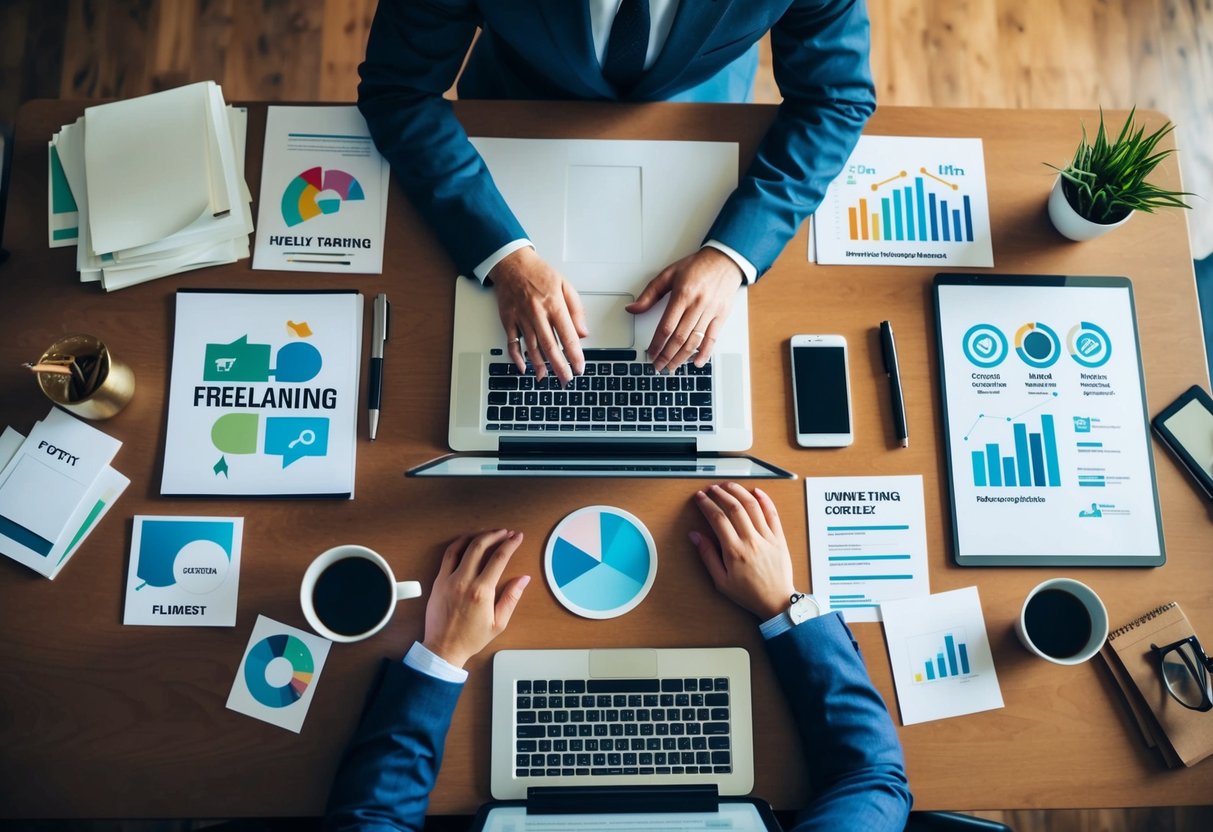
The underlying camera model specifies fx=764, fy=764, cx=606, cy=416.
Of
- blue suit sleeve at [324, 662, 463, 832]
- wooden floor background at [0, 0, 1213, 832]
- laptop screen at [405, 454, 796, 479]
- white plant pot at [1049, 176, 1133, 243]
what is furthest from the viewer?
wooden floor background at [0, 0, 1213, 832]

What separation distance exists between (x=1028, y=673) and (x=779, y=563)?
0.37m

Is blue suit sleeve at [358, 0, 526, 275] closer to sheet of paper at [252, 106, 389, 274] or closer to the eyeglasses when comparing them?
sheet of paper at [252, 106, 389, 274]

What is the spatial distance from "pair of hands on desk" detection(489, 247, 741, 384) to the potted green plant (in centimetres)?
51

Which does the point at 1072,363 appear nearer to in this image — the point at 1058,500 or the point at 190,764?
the point at 1058,500

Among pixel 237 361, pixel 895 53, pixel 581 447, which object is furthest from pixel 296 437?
pixel 895 53

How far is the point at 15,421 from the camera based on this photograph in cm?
108

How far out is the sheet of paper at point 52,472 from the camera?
104 cm

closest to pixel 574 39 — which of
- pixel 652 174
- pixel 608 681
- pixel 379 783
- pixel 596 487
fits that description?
pixel 652 174

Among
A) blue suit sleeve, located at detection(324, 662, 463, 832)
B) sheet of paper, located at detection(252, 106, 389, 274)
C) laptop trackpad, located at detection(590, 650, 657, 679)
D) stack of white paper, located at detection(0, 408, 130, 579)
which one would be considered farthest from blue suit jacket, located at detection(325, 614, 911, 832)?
sheet of paper, located at detection(252, 106, 389, 274)

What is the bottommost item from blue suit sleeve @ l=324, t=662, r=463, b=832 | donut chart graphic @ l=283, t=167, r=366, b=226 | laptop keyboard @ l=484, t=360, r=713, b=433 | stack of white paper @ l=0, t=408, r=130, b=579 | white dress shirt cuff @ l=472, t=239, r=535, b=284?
blue suit sleeve @ l=324, t=662, r=463, b=832

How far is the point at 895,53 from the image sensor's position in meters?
2.08

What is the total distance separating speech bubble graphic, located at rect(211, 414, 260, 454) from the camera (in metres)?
1.07

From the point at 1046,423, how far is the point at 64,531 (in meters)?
1.39

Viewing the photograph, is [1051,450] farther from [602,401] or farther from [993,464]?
[602,401]
